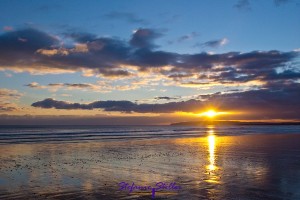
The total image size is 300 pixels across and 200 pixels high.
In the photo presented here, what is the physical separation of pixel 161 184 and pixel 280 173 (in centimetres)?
826

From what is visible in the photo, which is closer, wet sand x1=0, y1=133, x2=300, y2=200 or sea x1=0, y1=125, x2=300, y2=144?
wet sand x1=0, y1=133, x2=300, y2=200

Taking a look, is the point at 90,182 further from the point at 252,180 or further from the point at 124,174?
the point at 252,180

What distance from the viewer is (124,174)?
798 inches

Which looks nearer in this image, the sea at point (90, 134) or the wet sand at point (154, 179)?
the wet sand at point (154, 179)

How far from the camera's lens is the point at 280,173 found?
20281mm

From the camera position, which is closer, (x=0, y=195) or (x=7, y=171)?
(x=0, y=195)

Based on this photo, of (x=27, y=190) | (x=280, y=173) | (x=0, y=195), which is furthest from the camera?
(x=280, y=173)

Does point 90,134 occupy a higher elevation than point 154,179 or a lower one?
lower

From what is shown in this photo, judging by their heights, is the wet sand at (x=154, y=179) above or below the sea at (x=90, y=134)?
above

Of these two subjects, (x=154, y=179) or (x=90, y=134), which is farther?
(x=90, y=134)

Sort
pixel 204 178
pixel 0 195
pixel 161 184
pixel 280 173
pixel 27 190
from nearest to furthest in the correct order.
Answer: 1. pixel 0 195
2. pixel 27 190
3. pixel 161 184
4. pixel 204 178
5. pixel 280 173

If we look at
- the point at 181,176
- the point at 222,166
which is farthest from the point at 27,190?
the point at 222,166

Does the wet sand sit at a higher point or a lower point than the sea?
higher

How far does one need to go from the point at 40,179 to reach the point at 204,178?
9227 millimetres
